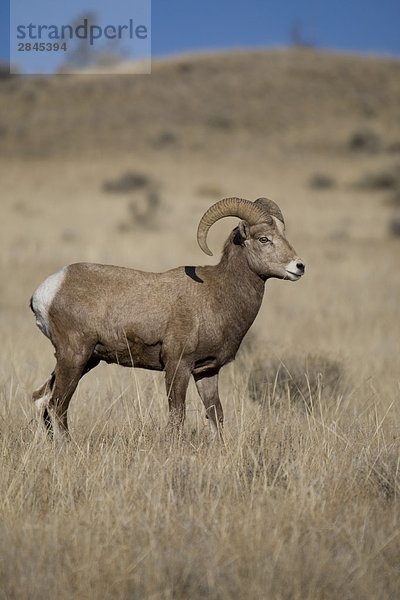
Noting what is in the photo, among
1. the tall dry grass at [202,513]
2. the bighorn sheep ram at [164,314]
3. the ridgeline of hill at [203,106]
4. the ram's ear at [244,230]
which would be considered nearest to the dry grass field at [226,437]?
the tall dry grass at [202,513]

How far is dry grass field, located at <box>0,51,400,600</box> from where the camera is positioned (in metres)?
3.66

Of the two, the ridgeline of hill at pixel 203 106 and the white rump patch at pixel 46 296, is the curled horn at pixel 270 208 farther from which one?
the ridgeline of hill at pixel 203 106

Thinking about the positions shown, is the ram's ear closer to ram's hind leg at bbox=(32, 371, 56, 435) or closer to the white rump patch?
the white rump patch

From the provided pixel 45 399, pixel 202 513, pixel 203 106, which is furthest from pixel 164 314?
pixel 203 106

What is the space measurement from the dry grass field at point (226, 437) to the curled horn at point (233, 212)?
148cm

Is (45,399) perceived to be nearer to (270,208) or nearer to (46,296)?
(46,296)

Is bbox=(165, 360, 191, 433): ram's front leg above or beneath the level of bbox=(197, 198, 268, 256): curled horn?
beneath

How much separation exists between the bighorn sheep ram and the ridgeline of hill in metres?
37.9

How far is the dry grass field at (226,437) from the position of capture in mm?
3662

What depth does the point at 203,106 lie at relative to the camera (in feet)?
176

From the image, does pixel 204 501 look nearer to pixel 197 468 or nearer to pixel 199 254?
pixel 197 468

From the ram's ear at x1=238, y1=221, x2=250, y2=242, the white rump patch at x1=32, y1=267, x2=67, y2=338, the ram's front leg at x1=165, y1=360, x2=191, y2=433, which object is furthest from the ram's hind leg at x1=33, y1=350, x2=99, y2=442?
the ram's ear at x1=238, y1=221, x2=250, y2=242

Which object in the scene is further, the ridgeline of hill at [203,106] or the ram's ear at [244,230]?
the ridgeline of hill at [203,106]

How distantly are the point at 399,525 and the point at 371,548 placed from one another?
0.94ft
